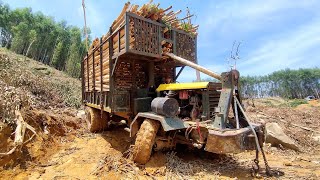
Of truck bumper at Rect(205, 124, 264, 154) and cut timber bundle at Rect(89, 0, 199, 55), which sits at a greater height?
cut timber bundle at Rect(89, 0, 199, 55)

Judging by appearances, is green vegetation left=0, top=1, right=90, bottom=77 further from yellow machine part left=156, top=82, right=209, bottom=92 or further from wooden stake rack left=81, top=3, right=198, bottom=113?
yellow machine part left=156, top=82, right=209, bottom=92

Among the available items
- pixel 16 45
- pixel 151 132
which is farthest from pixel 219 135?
pixel 16 45

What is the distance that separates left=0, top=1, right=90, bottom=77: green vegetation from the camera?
29.0m

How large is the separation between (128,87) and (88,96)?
10.7 feet

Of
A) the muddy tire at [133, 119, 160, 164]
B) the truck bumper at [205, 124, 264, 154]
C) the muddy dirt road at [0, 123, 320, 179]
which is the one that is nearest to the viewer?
the truck bumper at [205, 124, 264, 154]

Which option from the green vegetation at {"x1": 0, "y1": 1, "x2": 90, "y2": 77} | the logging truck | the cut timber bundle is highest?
the green vegetation at {"x1": 0, "y1": 1, "x2": 90, "y2": 77}

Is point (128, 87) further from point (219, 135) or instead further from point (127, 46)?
point (219, 135)

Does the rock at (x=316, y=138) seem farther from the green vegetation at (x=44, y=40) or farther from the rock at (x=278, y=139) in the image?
the green vegetation at (x=44, y=40)

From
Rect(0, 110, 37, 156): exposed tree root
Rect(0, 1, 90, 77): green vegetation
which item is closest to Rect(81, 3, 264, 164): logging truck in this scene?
Rect(0, 110, 37, 156): exposed tree root

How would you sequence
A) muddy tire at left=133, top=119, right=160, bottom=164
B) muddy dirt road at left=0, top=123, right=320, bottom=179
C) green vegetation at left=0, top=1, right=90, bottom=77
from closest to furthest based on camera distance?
muddy dirt road at left=0, top=123, right=320, bottom=179 < muddy tire at left=133, top=119, right=160, bottom=164 < green vegetation at left=0, top=1, right=90, bottom=77

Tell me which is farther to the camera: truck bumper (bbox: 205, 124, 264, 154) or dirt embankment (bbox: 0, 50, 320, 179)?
dirt embankment (bbox: 0, 50, 320, 179)

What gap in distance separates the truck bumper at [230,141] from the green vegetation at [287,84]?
2823 centimetres

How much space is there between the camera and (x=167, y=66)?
6.56 m

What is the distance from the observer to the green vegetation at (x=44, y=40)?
29.0 metres
